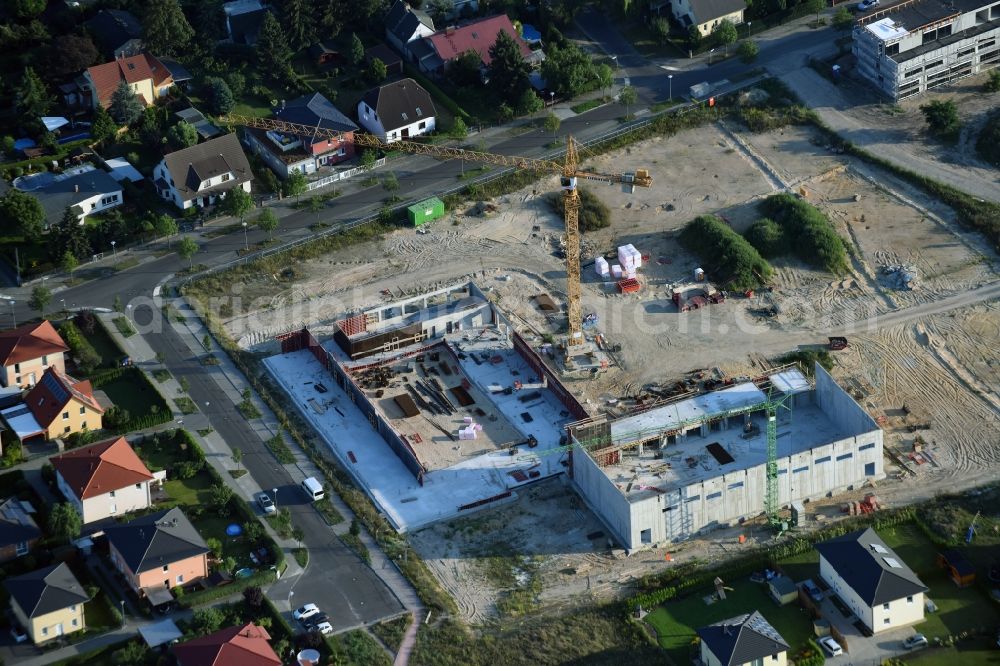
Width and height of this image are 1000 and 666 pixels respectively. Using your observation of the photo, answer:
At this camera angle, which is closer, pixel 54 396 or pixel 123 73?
pixel 54 396

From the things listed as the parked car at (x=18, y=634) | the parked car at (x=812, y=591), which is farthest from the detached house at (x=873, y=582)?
the parked car at (x=18, y=634)

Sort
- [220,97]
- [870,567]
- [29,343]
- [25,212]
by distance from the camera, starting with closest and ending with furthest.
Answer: [870,567]
[29,343]
[25,212]
[220,97]

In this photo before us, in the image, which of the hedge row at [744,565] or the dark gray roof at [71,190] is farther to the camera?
the dark gray roof at [71,190]

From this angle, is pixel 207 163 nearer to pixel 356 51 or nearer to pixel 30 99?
pixel 30 99

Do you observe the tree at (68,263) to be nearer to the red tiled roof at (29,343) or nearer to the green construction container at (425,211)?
the red tiled roof at (29,343)

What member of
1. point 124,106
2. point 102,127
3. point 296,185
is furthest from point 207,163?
point 124,106

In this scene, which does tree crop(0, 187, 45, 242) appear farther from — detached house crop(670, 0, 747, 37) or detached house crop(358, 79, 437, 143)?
detached house crop(670, 0, 747, 37)

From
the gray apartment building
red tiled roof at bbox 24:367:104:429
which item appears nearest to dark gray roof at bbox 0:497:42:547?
red tiled roof at bbox 24:367:104:429
